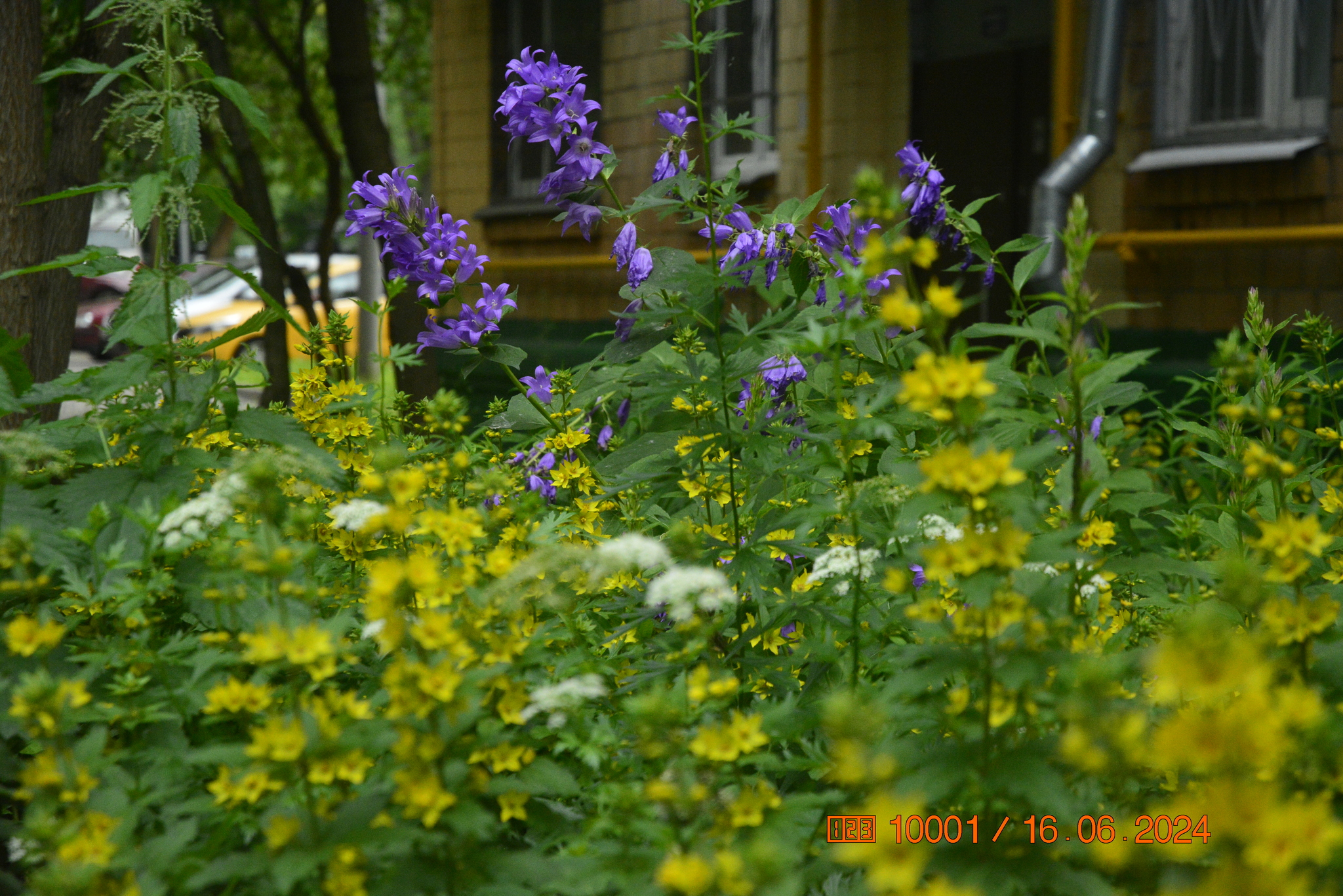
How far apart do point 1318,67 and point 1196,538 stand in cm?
330

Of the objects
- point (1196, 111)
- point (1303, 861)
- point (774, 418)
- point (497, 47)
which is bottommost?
point (1303, 861)

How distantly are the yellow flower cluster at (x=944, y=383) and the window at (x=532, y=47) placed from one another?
6.64 meters

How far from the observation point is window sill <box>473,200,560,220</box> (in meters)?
7.63

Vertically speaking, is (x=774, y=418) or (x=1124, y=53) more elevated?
(x=1124, y=53)

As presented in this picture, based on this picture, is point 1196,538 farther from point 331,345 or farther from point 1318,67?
point 1318,67

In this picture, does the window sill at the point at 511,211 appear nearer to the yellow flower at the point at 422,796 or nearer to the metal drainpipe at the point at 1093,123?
the metal drainpipe at the point at 1093,123

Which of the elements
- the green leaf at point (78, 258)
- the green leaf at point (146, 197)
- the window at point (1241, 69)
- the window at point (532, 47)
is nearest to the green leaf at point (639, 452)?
the green leaf at point (146, 197)

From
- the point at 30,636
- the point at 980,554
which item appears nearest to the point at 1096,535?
the point at 980,554

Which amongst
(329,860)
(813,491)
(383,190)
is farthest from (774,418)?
(329,860)

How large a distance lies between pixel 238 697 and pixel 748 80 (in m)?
6.41

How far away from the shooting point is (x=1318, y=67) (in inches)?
194

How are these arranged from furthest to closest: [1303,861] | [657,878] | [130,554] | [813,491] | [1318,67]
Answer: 1. [1318,67]
2. [813,491]
3. [130,554]
4. [657,878]
5. [1303,861]

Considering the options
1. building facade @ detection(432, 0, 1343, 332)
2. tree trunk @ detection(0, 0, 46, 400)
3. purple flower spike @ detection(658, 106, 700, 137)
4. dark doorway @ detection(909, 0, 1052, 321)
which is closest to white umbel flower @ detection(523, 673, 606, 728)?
purple flower spike @ detection(658, 106, 700, 137)
